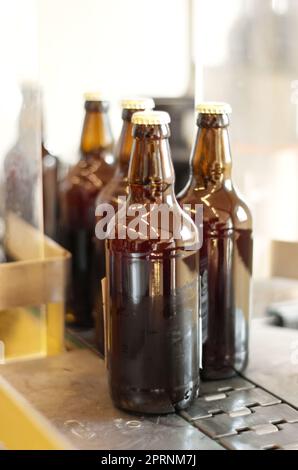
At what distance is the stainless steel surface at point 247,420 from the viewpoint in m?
0.75

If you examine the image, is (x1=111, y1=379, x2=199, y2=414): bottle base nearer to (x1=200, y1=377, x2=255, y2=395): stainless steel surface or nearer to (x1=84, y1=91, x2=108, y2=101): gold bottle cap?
(x1=200, y1=377, x2=255, y2=395): stainless steel surface

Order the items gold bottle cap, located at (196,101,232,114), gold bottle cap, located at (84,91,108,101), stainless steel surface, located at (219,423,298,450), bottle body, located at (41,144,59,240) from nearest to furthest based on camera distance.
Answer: stainless steel surface, located at (219,423,298,450)
gold bottle cap, located at (196,101,232,114)
gold bottle cap, located at (84,91,108,101)
bottle body, located at (41,144,59,240)

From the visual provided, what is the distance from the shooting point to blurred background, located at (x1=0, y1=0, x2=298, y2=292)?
1291 millimetres

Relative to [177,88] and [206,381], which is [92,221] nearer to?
[206,381]

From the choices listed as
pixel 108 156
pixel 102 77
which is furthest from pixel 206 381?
pixel 102 77

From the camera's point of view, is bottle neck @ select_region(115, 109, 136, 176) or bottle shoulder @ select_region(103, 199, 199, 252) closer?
bottle shoulder @ select_region(103, 199, 199, 252)

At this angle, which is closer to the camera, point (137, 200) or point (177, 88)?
point (137, 200)

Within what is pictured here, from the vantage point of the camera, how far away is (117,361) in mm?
799

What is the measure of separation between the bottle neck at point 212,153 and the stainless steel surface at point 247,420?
0.87ft

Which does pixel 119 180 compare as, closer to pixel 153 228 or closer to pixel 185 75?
pixel 153 228

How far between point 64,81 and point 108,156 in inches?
11.6

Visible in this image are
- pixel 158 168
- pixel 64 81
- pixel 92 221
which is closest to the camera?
pixel 158 168

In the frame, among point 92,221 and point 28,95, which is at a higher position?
point 28,95

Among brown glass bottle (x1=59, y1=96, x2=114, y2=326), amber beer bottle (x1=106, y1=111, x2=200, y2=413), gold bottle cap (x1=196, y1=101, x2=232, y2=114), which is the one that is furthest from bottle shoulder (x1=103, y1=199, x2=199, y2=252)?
brown glass bottle (x1=59, y1=96, x2=114, y2=326)
